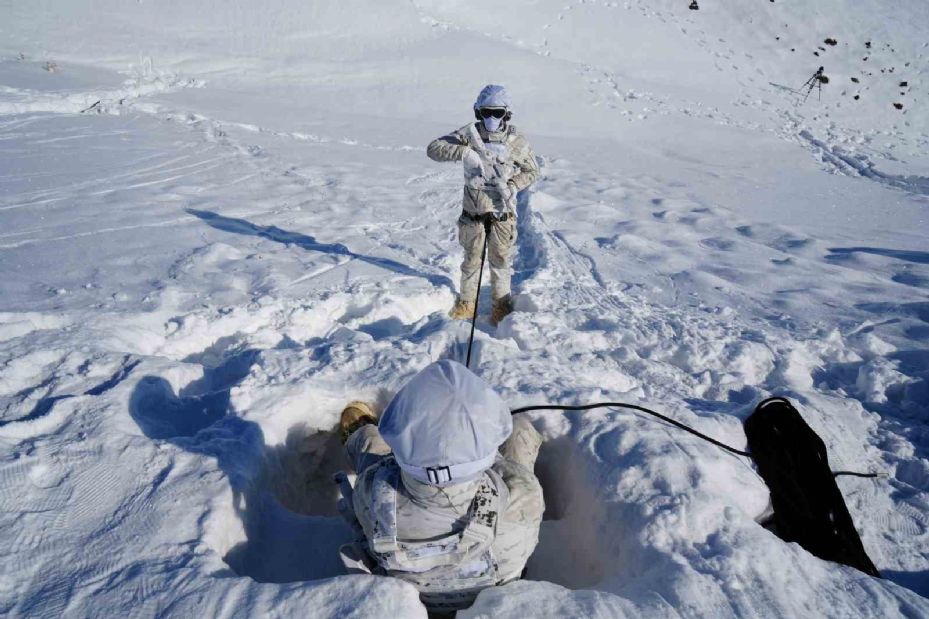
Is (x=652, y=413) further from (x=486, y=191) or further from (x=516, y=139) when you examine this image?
(x=516, y=139)

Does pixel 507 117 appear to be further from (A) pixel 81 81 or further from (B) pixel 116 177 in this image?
(A) pixel 81 81

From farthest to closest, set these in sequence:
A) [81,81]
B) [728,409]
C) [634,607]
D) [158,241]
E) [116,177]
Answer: [81,81] → [116,177] → [158,241] → [728,409] → [634,607]

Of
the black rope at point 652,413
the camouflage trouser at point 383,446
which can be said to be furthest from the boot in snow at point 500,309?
the camouflage trouser at point 383,446

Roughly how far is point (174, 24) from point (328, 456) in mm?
17425

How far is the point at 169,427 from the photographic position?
10.8 ft

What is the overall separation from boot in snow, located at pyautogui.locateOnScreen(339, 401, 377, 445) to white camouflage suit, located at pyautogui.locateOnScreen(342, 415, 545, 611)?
44 cm

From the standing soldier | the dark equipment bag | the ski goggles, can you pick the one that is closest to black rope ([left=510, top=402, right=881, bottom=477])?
the dark equipment bag

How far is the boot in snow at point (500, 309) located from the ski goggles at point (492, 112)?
1600mm

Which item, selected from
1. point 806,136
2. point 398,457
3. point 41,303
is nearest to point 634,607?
point 398,457

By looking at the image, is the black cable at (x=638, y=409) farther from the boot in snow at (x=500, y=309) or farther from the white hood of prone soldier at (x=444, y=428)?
the boot in snow at (x=500, y=309)

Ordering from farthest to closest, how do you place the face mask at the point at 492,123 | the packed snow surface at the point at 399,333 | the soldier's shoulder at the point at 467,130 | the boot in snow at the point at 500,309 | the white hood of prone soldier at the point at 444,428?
the boot in snow at the point at 500,309 → the soldier's shoulder at the point at 467,130 → the face mask at the point at 492,123 → the packed snow surface at the point at 399,333 → the white hood of prone soldier at the point at 444,428

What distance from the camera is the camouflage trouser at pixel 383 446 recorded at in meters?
2.68

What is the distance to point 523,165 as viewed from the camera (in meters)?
4.97

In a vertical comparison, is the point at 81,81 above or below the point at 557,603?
above
